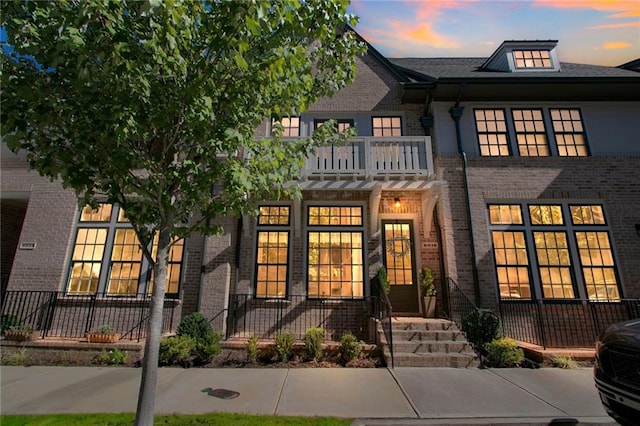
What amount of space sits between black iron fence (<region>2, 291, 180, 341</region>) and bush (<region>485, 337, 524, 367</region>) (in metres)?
7.80

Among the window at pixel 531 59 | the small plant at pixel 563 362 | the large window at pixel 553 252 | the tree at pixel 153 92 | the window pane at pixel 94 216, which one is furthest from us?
the window at pixel 531 59

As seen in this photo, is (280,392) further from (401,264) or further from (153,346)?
(401,264)

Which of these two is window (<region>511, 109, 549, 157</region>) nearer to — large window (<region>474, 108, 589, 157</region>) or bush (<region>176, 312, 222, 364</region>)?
large window (<region>474, 108, 589, 157</region>)

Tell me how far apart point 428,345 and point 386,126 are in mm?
6819

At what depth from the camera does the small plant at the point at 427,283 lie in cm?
841

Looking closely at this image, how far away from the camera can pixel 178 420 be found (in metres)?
3.94

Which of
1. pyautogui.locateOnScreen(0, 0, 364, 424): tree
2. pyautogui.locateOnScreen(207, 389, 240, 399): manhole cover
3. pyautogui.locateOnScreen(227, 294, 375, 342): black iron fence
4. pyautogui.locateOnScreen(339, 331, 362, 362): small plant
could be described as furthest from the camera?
pyautogui.locateOnScreen(227, 294, 375, 342): black iron fence

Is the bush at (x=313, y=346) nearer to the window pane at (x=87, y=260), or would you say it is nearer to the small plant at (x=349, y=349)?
the small plant at (x=349, y=349)

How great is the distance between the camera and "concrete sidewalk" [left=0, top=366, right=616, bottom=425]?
430cm

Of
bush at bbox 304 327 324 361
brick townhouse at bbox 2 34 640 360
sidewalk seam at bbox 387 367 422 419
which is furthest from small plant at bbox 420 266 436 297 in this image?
bush at bbox 304 327 324 361

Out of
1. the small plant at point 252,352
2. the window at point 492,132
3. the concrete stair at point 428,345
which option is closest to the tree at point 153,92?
the small plant at point 252,352

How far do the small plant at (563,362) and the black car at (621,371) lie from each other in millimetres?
3454

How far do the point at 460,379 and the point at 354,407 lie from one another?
96.2 inches

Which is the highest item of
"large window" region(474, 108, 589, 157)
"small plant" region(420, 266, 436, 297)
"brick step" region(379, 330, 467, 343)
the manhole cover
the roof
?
the roof
